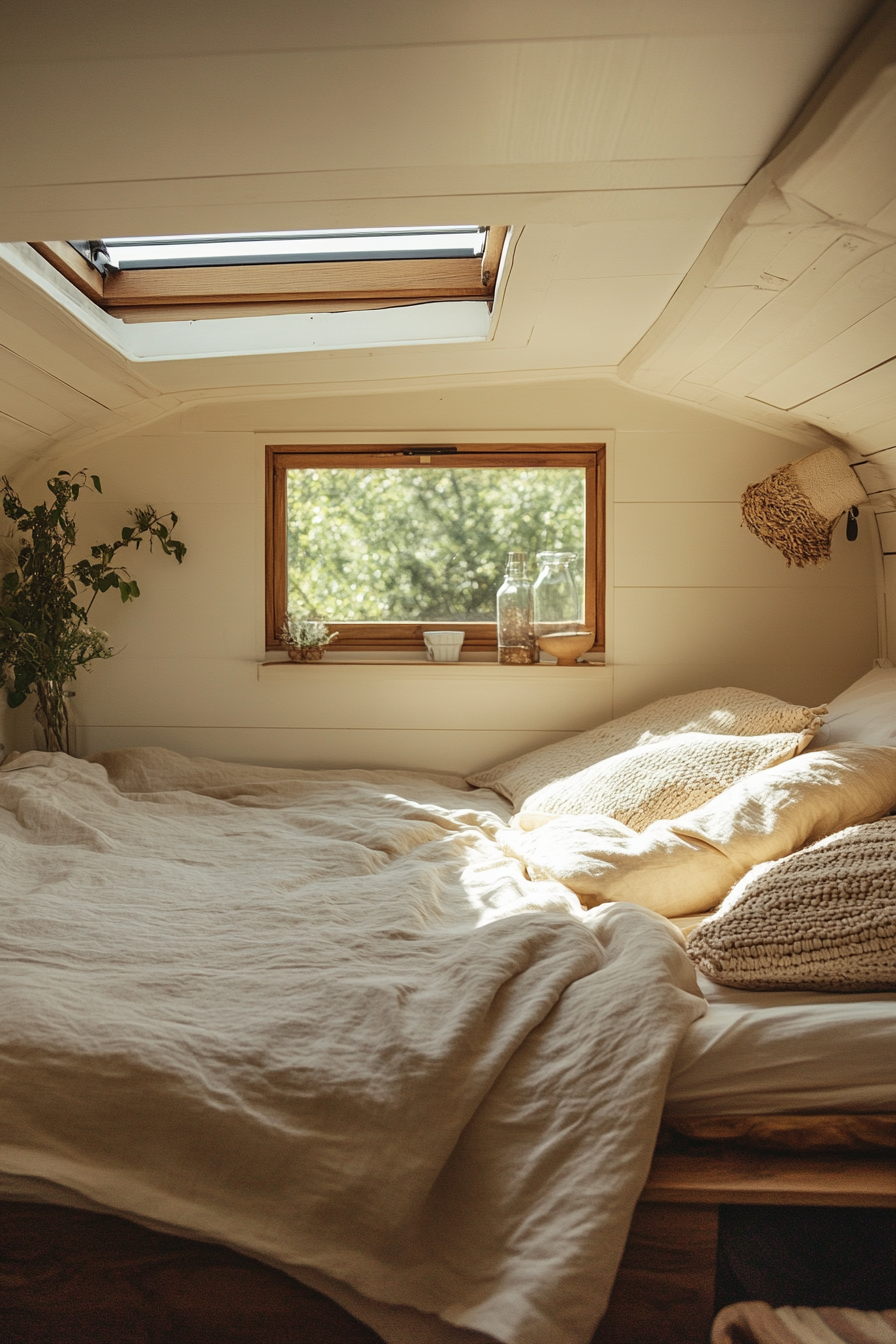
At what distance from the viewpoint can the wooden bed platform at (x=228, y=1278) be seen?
96 centimetres

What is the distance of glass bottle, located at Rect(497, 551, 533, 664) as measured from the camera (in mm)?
2953

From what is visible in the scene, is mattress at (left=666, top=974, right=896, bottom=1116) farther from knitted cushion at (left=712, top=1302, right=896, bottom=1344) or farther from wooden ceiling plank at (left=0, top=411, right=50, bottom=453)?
wooden ceiling plank at (left=0, top=411, right=50, bottom=453)

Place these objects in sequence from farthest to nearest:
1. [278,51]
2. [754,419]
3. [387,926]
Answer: [754,419]
[387,926]
[278,51]

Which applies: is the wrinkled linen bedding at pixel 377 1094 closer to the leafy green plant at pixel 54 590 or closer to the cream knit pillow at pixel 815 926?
the cream knit pillow at pixel 815 926

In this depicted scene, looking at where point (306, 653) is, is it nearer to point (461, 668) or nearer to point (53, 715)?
point (461, 668)

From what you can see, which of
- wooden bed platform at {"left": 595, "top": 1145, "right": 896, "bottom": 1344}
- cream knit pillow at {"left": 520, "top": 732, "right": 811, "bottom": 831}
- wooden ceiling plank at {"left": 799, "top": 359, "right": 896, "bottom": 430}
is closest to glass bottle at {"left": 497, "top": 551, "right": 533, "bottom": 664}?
cream knit pillow at {"left": 520, "top": 732, "right": 811, "bottom": 831}

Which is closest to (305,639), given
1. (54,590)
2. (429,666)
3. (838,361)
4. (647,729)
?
(429,666)

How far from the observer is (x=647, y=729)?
2.62 metres

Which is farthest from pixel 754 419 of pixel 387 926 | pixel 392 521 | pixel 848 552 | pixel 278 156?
pixel 387 926

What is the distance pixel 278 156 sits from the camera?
1394mm

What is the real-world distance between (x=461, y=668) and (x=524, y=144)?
5.83 feet

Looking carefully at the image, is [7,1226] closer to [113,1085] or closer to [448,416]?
[113,1085]

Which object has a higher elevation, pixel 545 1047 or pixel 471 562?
pixel 471 562

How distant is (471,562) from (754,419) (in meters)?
1.05
